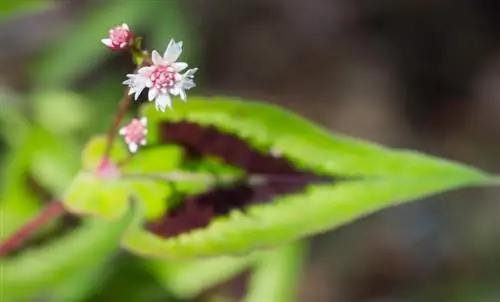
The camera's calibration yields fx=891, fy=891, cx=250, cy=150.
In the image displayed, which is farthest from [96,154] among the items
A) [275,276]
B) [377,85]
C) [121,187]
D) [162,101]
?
[377,85]

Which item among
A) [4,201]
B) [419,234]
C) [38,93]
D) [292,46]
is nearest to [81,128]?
[38,93]

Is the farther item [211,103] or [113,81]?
[113,81]

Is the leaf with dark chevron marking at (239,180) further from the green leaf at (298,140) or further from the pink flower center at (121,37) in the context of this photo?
the pink flower center at (121,37)

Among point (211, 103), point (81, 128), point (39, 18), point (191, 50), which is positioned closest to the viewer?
point (211, 103)

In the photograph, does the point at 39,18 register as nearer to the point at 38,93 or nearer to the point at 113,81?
the point at 113,81

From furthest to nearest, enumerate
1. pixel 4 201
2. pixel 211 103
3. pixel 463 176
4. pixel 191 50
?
pixel 191 50 < pixel 4 201 < pixel 211 103 < pixel 463 176

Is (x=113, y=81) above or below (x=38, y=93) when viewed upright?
above

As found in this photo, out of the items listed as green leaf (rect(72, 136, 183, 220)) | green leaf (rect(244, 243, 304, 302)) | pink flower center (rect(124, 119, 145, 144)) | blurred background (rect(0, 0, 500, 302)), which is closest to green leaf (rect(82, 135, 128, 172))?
green leaf (rect(72, 136, 183, 220))
